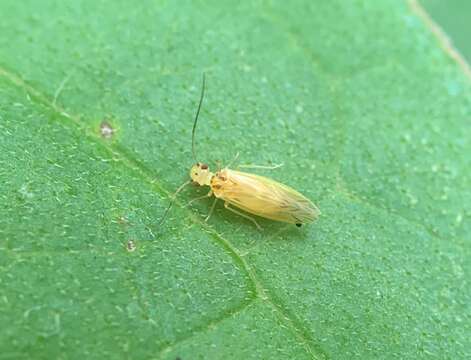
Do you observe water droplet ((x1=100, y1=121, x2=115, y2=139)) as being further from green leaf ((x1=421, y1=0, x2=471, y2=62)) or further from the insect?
green leaf ((x1=421, y1=0, x2=471, y2=62))

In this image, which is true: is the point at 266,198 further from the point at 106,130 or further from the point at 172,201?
the point at 106,130

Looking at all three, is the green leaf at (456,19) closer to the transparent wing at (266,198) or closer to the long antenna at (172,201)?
the transparent wing at (266,198)

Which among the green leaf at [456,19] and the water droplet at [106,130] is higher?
the green leaf at [456,19]

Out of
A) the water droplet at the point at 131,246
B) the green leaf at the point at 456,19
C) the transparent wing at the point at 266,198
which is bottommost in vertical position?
the water droplet at the point at 131,246

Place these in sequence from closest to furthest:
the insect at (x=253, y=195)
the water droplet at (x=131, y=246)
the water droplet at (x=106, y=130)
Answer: the water droplet at (x=131, y=246) < the water droplet at (x=106, y=130) < the insect at (x=253, y=195)

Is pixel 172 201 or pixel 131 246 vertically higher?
pixel 172 201

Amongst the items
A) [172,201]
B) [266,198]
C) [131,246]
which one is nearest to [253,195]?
[266,198]

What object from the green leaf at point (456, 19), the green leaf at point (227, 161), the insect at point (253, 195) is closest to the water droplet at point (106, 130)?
the green leaf at point (227, 161)
